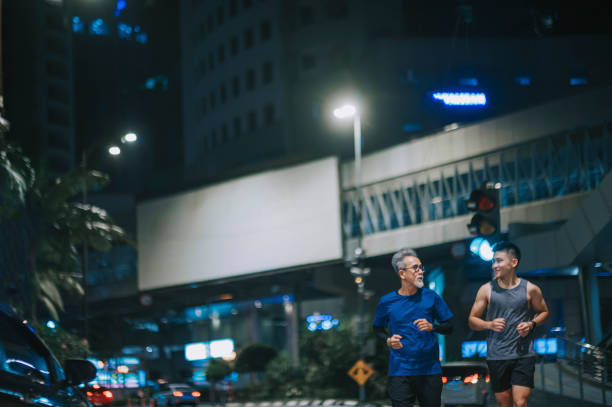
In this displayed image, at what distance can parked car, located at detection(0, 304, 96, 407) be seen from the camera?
5.42 meters

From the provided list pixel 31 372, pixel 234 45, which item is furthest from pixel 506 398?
pixel 234 45

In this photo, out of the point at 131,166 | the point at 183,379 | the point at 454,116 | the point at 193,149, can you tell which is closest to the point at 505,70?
the point at 454,116

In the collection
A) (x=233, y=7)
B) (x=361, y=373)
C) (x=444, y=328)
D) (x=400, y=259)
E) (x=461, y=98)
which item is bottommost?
(x=361, y=373)

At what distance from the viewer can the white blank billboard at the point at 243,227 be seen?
164 ft

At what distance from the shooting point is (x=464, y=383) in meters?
18.9

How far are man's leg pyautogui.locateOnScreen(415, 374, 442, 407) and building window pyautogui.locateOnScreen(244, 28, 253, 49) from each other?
81670mm

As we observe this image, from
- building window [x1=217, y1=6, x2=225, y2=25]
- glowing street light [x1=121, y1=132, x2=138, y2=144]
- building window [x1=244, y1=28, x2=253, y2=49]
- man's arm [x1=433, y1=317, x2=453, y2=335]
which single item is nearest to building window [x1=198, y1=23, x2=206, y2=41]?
building window [x1=217, y1=6, x2=225, y2=25]

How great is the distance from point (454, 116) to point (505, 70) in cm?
452

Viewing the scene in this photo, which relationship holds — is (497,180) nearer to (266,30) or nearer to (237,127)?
(266,30)

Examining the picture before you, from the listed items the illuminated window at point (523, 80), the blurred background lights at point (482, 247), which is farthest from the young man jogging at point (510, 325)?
the illuminated window at point (523, 80)

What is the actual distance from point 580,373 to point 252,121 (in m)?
72.8

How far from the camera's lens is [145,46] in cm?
12669

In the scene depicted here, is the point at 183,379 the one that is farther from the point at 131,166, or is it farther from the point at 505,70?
the point at 131,166

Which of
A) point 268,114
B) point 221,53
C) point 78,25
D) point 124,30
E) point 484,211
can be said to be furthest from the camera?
point 124,30
